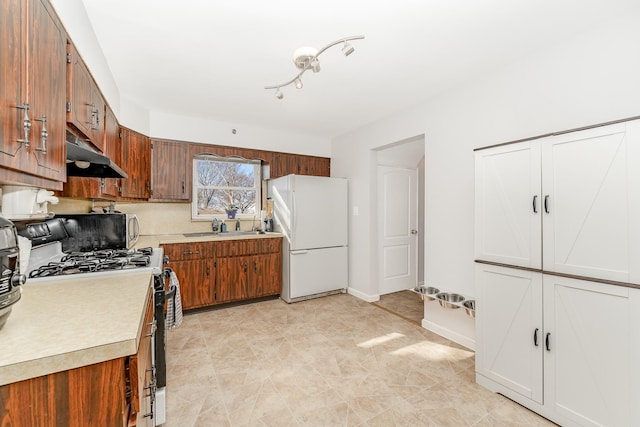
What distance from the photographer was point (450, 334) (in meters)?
2.84

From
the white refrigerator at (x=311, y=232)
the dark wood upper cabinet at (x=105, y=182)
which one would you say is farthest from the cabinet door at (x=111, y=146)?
the white refrigerator at (x=311, y=232)

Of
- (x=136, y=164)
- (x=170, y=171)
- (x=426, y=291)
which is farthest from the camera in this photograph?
(x=170, y=171)

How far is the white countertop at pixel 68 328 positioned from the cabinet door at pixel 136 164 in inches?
74.7

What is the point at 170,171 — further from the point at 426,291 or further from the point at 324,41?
the point at 426,291

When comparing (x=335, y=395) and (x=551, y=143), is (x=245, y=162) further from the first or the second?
(x=551, y=143)

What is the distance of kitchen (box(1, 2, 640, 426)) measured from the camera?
182cm

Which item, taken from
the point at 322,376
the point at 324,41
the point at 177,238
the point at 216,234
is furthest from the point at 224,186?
the point at 322,376

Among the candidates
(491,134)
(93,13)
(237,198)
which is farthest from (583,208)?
(237,198)

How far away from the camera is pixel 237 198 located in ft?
14.5

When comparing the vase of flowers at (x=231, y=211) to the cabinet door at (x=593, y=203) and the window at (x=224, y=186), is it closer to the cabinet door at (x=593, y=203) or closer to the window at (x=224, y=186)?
the window at (x=224, y=186)

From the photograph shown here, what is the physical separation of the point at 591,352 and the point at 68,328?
241 cm

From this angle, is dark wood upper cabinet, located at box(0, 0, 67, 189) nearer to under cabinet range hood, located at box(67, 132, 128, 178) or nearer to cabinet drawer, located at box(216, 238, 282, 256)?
under cabinet range hood, located at box(67, 132, 128, 178)

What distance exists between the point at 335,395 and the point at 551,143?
7.00 ft

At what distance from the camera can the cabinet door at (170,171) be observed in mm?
3584
